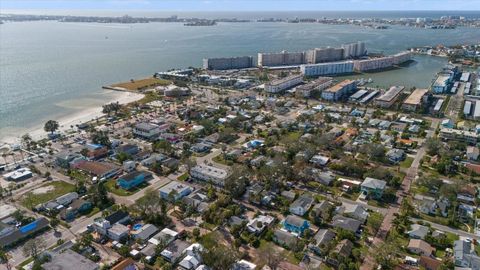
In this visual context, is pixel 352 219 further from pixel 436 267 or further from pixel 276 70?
pixel 276 70

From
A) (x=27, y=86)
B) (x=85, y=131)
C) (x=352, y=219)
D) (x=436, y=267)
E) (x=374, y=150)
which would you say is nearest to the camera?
(x=436, y=267)

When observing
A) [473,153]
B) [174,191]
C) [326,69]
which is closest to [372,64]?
[326,69]

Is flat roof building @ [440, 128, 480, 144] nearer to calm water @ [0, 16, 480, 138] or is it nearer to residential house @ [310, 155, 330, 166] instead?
residential house @ [310, 155, 330, 166]

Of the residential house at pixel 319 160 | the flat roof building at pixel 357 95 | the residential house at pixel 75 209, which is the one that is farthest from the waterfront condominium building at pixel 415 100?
the residential house at pixel 75 209

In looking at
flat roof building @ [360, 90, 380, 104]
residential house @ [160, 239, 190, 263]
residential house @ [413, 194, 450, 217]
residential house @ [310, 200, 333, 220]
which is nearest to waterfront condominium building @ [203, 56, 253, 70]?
flat roof building @ [360, 90, 380, 104]

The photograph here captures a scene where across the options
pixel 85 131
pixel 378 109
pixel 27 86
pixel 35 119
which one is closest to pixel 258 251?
pixel 85 131

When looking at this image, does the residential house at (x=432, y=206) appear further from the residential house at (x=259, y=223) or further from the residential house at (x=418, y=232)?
the residential house at (x=259, y=223)

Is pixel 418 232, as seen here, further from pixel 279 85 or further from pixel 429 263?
pixel 279 85

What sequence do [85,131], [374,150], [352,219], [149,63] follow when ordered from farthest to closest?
[149,63]
[85,131]
[374,150]
[352,219]
